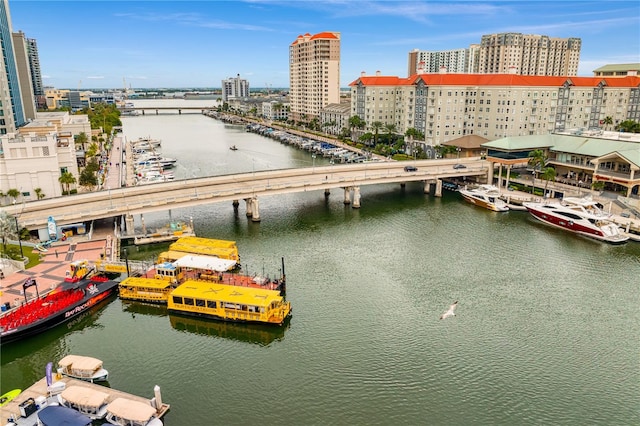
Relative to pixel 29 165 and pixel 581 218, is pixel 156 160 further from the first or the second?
pixel 581 218

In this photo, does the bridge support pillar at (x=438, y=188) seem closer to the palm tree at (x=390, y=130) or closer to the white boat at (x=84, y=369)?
the palm tree at (x=390, y=130)

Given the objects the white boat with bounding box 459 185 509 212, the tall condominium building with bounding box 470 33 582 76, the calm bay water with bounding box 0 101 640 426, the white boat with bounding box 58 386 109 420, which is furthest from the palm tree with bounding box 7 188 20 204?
the tall condominium building with bounding box 470 33 582 76

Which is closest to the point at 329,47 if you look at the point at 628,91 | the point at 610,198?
the point at 628,91

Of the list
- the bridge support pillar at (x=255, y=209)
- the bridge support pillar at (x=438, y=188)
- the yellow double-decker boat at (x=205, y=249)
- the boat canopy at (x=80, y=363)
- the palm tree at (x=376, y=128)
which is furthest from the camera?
the palm tree at (x=376, y=128)

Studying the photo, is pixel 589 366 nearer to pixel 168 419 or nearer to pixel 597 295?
pixel 597 295

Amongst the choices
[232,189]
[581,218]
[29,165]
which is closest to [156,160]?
[29,165]

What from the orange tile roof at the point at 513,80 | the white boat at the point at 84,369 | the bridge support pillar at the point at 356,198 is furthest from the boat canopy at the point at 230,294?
the orange tile roof at the point at 513,80
